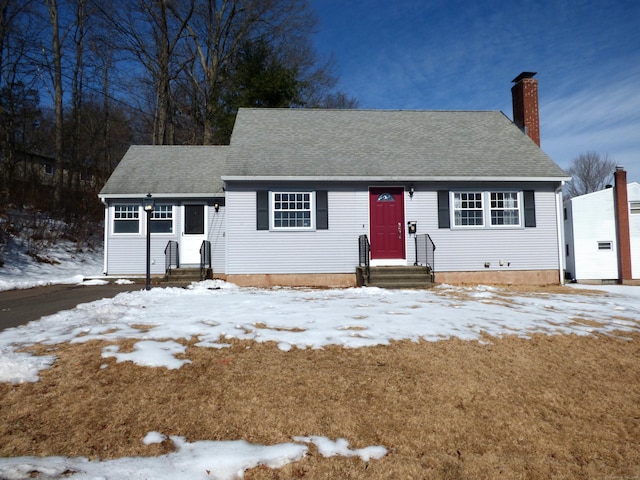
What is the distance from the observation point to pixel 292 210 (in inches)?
449

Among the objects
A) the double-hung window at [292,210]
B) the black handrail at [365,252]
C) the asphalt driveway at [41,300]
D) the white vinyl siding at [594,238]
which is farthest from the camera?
the white vinyl siding at [594,238]

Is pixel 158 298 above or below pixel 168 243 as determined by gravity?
below

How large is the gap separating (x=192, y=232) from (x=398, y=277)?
6961mm

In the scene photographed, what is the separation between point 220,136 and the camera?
20.6 metres

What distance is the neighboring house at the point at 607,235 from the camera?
17109 millimetres

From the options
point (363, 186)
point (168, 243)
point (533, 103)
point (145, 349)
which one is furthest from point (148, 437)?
point (533, 103)

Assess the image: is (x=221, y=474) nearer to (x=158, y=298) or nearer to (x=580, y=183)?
(x=158, y=298)

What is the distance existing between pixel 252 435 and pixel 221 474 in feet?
1.60

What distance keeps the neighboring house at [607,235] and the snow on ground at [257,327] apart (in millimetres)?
10653

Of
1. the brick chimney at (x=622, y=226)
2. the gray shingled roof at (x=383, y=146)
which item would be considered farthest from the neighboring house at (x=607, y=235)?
the gray shingled roof at (x=383, y=146)

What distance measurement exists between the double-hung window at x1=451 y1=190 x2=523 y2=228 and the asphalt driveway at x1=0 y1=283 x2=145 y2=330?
31.8 ft

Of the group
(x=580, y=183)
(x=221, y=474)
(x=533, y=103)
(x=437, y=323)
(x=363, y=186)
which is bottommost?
(x=221, y=474)

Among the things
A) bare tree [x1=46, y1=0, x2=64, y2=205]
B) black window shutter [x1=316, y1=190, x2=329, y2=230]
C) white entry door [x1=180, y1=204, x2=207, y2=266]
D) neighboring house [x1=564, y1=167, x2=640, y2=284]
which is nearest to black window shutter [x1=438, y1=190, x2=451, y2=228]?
black window shutter [x1=316, y1=190, x2=329, y2=230]

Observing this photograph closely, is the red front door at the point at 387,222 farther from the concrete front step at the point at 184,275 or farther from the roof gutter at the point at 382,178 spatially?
the concrete front step at the point at 184,275
